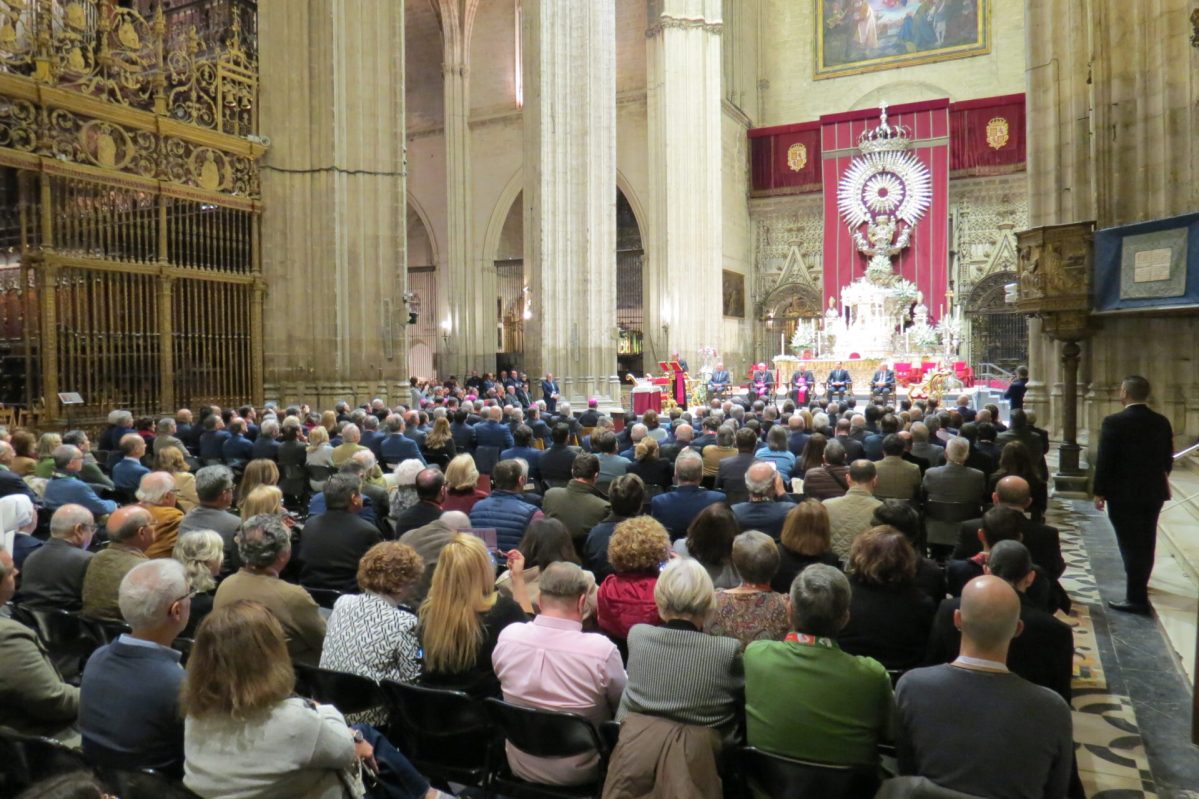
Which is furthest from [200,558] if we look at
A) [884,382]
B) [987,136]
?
[987,136]

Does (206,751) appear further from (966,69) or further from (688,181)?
(966,69)

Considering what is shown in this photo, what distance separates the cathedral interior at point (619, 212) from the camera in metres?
7.70

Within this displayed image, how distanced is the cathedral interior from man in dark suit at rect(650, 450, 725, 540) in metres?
1.99

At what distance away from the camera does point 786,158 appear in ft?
94.9

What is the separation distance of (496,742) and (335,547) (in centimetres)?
162

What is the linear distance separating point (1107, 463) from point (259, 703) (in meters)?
4.83

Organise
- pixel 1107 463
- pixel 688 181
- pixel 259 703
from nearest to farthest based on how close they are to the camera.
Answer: pixel 259 703
pixel 1107 463
pixel 688 181

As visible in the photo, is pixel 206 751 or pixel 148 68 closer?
pixel 206 751

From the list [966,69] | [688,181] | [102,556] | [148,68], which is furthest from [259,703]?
[966,69]

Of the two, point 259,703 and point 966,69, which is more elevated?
point 966,69

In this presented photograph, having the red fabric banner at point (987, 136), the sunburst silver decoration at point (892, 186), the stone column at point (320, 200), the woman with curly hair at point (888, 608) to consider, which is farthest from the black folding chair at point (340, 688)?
the red fabric banner at point (987, 136)

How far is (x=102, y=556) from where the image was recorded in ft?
12.1

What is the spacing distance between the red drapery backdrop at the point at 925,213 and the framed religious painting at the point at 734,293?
262 cm

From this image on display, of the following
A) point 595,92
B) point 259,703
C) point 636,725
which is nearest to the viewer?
point 259,703
